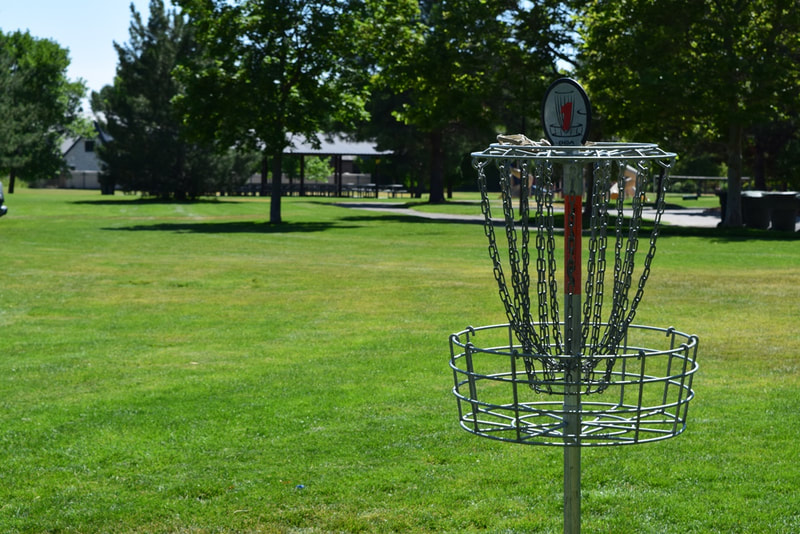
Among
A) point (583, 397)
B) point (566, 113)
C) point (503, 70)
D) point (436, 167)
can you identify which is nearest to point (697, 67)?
point (503, 70)

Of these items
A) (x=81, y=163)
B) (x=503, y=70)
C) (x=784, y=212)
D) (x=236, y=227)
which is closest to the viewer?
(x=784, y=212)

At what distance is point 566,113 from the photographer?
3254 mm

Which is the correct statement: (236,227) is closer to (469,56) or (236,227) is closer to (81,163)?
(469,56)

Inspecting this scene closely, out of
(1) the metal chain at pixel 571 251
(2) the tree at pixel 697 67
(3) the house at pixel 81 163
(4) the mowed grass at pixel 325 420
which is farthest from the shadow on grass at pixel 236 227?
(3) the house at pixel 81 163

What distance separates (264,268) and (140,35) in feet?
151

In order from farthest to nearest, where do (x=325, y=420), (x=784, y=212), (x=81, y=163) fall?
(x=81, y=163) < (x=784, y=212) < (x=325, y=420)

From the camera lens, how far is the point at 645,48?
1309 inches

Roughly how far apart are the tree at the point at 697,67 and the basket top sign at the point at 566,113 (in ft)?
96.3

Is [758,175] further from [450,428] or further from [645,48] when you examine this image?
Result: [450,428]

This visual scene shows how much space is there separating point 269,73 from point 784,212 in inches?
750

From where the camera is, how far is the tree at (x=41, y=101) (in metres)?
74.0

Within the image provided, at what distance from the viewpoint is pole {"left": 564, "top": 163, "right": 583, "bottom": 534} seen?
3199 millimetres

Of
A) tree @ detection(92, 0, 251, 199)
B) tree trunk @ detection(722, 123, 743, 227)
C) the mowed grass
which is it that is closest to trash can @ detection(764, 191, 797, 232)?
tree trunk @ detection(722, 123, 743, 227)

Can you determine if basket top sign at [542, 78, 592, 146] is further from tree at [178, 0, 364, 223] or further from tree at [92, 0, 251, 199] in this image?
tree at [92, 0, 251, 199]
